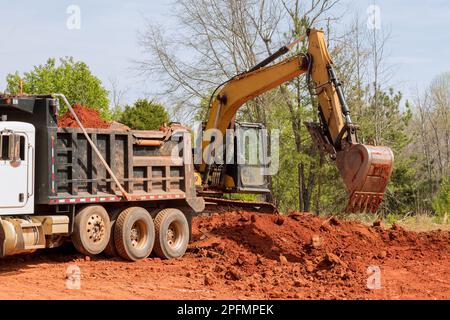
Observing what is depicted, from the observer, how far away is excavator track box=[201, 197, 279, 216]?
20.0m

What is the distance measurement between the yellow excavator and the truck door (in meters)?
6.35

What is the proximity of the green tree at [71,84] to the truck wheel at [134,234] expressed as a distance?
65.9 ft

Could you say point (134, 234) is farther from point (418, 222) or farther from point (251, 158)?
point (418, 222)

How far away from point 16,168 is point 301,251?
6369mm

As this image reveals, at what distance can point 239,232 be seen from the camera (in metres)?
17.7

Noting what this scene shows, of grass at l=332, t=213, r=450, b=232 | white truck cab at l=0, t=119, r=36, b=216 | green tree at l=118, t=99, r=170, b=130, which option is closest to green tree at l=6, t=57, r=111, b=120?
green tree at l=118, t=99, r=170, b=130

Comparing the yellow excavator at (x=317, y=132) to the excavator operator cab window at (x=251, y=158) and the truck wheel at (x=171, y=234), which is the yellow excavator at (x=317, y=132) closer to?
the excavator operator cab window at (x=251, y=158)

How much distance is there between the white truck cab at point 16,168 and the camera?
42.5 ft

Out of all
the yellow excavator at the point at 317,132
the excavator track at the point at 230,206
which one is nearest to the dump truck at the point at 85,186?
the yellow excavator at the point at 317,132

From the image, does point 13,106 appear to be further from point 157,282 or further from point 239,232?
point 239,232

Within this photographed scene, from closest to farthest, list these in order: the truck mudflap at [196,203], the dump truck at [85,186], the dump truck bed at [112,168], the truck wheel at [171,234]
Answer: the dump truck at [85,186], the dump truck bed at [112,168], the truck wheel at [171,234], the truck mudflap at [196,203]

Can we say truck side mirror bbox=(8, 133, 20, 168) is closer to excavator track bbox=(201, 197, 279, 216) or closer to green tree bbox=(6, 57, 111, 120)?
excavator track bbox=(201, 197, 279, 216)

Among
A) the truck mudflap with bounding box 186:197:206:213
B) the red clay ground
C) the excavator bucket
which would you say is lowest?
the red clay ground

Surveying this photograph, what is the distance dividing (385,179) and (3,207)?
297 inches
